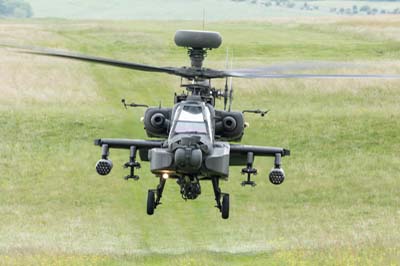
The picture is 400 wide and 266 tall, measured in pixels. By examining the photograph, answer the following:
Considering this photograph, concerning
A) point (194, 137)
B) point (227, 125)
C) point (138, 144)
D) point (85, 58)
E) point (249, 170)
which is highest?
point (85, 58)

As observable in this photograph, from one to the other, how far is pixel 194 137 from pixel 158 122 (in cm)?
374

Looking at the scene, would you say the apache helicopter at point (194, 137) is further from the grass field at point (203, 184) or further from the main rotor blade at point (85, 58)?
the grass field at point (203, 184)

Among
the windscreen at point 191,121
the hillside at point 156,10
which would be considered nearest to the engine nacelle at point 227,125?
the windscreen at point 191,121

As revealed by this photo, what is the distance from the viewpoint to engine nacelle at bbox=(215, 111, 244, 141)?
29.6 meters

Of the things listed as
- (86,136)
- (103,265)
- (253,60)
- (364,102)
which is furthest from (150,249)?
(253,60)

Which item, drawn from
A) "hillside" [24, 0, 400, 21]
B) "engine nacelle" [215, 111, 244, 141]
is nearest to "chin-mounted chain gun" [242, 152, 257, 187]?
"engine nacelle" [215, 111, 244, 141]

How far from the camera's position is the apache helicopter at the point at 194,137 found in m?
25.3

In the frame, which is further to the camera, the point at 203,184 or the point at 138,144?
the point at 203,184

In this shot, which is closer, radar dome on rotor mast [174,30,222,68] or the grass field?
radar dome on rotor mast [174,30,222,68]

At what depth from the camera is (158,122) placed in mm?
29188

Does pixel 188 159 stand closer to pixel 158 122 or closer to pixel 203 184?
pixel 158 122

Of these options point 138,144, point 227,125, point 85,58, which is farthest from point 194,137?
point 227,125

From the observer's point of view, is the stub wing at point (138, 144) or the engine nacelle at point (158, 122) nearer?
the stub wing at point (138, 144)

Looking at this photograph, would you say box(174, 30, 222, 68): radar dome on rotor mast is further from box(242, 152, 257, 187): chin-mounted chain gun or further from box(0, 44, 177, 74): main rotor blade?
box(242, 152, 257, 187): chin-mounted chain gun
